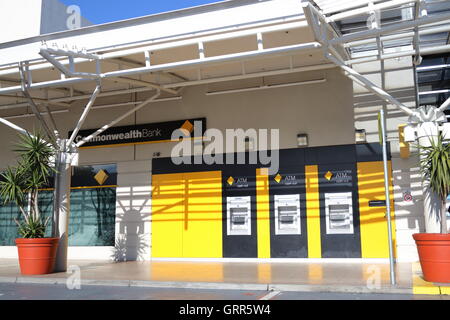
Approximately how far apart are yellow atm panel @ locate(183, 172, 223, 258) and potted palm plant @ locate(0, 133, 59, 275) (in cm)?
403

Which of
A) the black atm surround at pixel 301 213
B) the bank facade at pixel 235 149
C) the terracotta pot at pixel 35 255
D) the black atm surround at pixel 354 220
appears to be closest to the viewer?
the terracotta pot at pixel 35 255

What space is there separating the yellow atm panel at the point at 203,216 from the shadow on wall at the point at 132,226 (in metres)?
1.32

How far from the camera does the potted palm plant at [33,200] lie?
10.7 meters

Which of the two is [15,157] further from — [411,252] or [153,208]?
[411,252]

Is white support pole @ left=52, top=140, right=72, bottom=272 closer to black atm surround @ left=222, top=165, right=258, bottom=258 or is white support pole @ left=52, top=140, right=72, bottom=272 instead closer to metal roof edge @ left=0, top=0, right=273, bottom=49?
metal roof edge @ left=0, top=0, right=273, bottom=49

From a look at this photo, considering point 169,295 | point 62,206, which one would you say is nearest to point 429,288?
point 169,295

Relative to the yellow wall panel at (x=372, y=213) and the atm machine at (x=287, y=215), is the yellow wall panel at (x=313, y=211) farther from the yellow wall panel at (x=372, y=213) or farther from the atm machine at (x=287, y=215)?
the yellow wall panel at (x=372, y=213)

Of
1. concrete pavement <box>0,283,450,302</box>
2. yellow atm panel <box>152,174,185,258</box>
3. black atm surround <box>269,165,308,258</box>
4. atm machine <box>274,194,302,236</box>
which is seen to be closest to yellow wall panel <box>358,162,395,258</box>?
black atm surround <box>269,165,308,258</box>

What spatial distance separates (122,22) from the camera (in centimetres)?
1104

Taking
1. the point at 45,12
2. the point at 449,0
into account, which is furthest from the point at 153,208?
the point at 45,12

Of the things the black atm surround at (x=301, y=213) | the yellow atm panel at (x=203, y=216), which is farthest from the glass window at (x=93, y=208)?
the black atm surround at (x=301, y=213)

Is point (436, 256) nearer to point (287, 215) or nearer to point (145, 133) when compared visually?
point (287, 215)

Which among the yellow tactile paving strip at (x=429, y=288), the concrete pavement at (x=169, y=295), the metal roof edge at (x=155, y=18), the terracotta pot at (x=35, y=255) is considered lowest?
the concrete pavement at (x=169, y=295)

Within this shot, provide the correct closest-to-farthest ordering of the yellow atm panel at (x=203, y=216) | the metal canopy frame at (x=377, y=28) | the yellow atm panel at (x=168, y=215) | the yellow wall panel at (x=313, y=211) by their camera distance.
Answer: the metal canopy frame at (x=377, y=28) → the yellow wall panel at (x=313, y=211) → the yellow atm panel at (x=203, y=216) → the yellow atm panel at (x=168, y=215)
